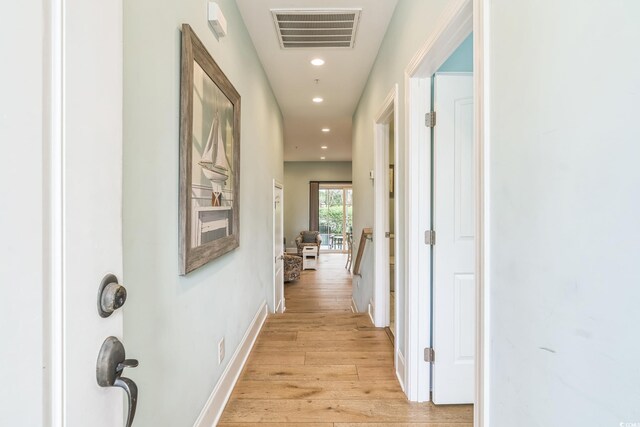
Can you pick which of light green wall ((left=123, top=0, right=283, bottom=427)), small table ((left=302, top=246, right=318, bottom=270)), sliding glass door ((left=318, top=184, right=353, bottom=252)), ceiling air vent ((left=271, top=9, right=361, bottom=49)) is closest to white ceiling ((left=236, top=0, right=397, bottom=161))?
ceiling air vent ((left=271, top=9, right=361, bottom=49))

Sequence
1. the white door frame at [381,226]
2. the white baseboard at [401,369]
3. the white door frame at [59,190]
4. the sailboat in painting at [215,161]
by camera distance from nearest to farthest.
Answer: the white door frame at [59,190] → the sailboat in painting at [215,161] → the white baseboard at [401,369] → the white door frame at [381,226]

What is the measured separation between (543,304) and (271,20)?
8.61 feet

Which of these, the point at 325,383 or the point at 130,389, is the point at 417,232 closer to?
the point at 325,383

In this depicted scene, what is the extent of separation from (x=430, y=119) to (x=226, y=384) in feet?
6.84

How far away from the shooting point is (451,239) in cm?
189

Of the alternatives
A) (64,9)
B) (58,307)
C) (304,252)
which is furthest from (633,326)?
(304,252)

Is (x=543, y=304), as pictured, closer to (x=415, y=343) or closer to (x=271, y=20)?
(x=415, y=343)

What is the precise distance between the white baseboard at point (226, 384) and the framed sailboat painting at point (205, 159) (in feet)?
2.53

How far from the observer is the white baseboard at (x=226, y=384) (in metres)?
1.60

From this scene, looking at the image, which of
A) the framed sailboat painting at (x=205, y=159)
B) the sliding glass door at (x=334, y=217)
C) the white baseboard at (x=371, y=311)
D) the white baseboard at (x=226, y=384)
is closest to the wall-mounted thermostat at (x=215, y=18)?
the framed sailboat painting at (x=205, y=159)

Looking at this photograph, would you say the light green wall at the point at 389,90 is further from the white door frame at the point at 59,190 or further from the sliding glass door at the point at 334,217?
the sliding glass door at the point at 334,217

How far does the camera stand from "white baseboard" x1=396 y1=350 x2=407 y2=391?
205 centimetres

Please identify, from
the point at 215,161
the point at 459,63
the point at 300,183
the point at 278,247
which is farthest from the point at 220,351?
the point at 300,183

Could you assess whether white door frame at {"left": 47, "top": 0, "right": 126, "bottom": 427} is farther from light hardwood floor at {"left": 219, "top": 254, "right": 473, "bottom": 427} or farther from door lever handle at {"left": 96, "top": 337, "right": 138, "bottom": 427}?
light hardwood floor at {"left": 219, "top": 254, "right": 473, "bottom": 427}
